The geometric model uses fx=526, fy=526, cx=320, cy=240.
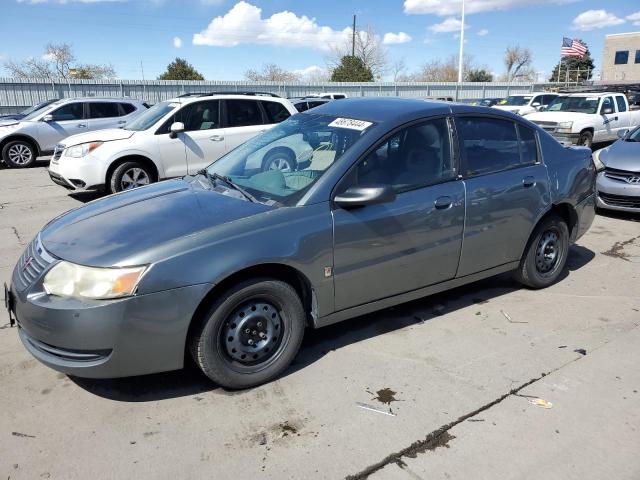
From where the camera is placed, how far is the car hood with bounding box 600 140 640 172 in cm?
760

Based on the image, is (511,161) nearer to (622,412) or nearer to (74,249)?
(622,412)

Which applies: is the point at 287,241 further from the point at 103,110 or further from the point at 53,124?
the point at 103,110

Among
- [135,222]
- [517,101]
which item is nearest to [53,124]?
[135,222]

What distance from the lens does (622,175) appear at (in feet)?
25.3

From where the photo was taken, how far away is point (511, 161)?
4.45 metres

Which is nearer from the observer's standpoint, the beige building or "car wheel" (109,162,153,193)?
"car wheel" (109,162,153,193)

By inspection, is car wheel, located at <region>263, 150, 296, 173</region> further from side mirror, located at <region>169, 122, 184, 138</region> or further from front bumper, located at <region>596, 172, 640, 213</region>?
front bumper, located at <region>596, 172, 640, 213</region>

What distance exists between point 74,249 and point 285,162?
156cm

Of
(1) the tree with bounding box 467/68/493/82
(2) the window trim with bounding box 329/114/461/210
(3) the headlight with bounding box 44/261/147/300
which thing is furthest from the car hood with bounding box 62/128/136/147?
(1) the tree with bounding box 467/68/493/82

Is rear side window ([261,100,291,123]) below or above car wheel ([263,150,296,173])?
above

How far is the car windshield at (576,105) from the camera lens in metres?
15.1

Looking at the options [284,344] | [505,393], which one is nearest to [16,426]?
[284,344]

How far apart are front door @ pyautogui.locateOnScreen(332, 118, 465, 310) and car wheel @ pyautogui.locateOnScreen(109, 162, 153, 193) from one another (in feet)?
19.1

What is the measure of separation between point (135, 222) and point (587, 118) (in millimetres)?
14406
